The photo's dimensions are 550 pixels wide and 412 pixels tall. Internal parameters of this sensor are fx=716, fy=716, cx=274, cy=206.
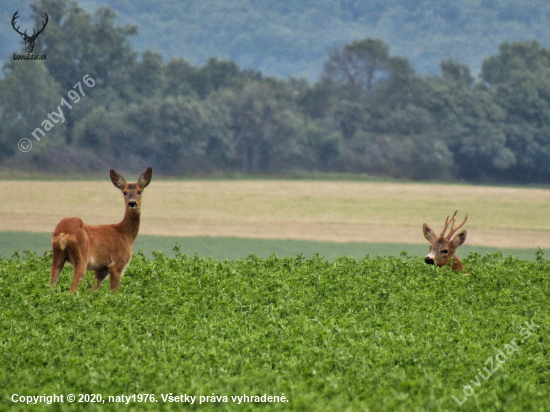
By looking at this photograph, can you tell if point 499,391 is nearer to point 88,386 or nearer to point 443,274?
point 88,386

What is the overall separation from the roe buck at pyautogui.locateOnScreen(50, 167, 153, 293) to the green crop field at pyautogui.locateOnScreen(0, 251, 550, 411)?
364 mm

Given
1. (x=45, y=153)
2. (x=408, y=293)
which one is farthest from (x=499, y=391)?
(x=45, y=153)

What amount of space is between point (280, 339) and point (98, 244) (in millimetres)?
2825

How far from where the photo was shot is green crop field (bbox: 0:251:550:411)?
6.00m

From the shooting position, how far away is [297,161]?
6194 centimetres

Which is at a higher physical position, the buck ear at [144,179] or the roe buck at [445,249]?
the buck ear at [144,179]

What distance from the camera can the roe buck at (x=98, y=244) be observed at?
883cm

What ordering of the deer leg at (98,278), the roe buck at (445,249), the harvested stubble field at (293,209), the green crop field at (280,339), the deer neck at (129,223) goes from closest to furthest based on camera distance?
the green crop field at (280,339) → the deer neck at (129,223) → the deer leg at (98,278) → the roe buck at (445,249) → the harvested stubble field at (293,209)

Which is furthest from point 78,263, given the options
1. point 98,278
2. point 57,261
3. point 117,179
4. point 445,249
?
point 445,249

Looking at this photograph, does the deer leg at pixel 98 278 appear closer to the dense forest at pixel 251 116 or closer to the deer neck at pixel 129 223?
the deer neck at pixel 129 223

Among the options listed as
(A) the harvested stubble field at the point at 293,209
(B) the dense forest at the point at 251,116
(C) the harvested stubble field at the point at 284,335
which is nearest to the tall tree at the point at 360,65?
(B) the dense forest at the point at 251,116

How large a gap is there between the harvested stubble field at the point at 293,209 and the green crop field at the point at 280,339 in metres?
13.8

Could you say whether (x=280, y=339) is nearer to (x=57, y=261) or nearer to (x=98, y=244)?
(x=98, y=244)

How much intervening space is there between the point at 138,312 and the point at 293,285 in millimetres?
2731
